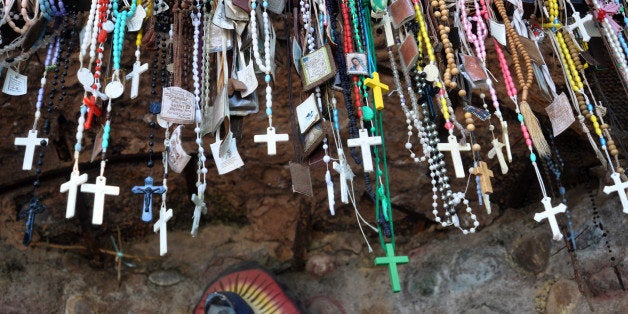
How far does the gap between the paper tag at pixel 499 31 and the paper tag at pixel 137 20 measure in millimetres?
1245

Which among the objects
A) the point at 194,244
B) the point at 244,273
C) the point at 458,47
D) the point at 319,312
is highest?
the point at 458,47

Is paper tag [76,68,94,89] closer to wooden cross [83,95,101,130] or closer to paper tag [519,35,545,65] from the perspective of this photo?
wooden cross [83,95,101,130]

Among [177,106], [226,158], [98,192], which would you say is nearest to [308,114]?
[226,158]

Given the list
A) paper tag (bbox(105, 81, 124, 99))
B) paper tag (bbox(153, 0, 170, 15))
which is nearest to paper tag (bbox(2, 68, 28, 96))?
paper tag (bbox(105, 81, 124, 99))

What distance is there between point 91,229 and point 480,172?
2.16 m

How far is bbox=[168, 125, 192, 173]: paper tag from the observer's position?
2.03 m

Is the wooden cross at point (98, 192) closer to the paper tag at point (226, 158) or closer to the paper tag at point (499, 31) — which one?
the paper tag at point (226, 158)

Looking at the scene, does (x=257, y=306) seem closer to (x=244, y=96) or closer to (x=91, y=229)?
(x=91, y=229)

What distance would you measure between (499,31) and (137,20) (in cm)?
128

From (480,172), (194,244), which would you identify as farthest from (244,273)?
(480,172)

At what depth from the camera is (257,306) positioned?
302cm

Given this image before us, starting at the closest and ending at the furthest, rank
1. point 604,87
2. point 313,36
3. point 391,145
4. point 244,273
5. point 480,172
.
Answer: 1. point 480,172
2. point 313,36
3. point 604,87
4. point 244,273
5. point 391,145

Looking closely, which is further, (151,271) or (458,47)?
(151,271)

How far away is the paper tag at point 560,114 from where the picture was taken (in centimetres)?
213
